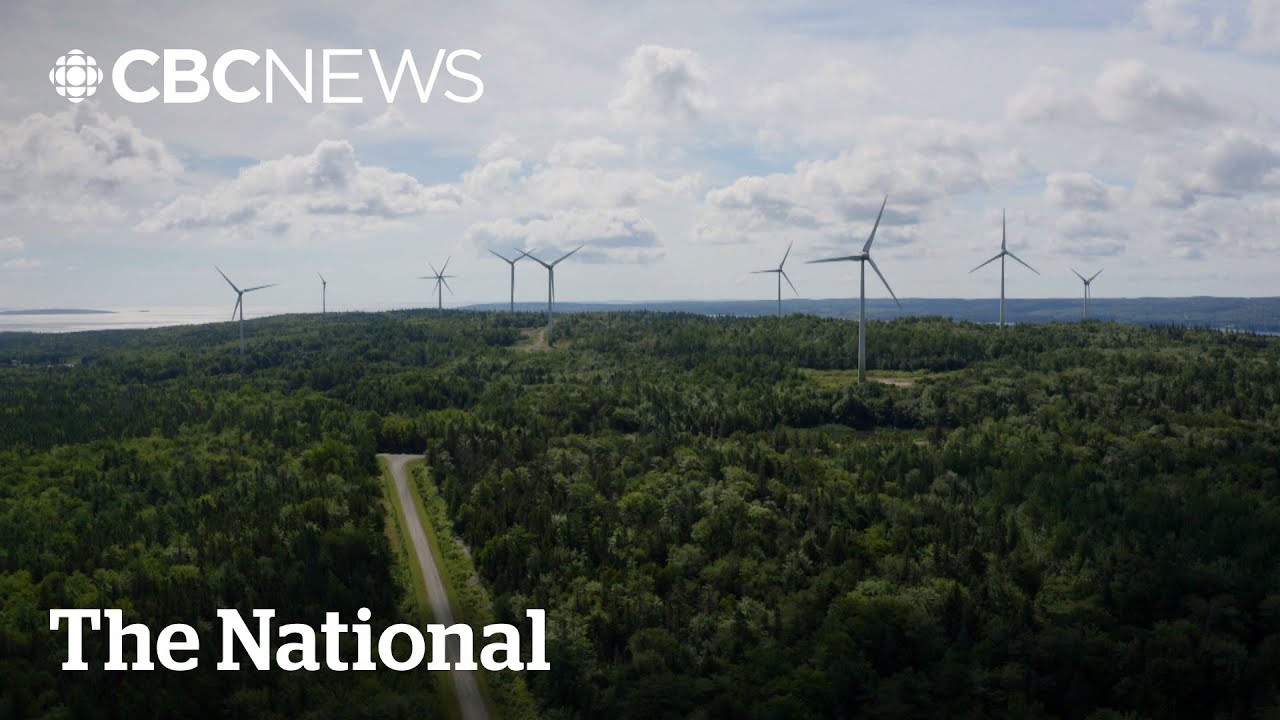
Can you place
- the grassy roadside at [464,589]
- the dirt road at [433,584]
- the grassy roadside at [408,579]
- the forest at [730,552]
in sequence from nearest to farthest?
the forest at [730,552] < the dirt road at [433,584] < the grassy roadside at [464,589] < the grassy roadside at [408,579]

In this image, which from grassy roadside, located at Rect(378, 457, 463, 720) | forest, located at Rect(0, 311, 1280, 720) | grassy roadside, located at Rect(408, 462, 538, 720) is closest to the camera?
forest, located at Rect(0, 311, 1280, 720)

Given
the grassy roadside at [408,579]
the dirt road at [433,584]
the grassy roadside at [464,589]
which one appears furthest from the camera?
the grassy roadside at [408,579]

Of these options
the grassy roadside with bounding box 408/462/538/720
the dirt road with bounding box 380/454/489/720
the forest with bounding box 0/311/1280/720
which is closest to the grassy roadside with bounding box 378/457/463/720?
the dirt road with bounding box 380/454/489/720

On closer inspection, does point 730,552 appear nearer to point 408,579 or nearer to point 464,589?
point 464,589

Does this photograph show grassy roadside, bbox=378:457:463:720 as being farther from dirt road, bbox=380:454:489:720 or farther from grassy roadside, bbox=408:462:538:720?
grassy roadside, bbox=408:462:538:720

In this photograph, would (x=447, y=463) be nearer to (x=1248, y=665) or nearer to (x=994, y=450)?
(x=994, y=450)

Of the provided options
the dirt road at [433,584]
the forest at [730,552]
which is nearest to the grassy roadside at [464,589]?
the dirt road at [433,584]

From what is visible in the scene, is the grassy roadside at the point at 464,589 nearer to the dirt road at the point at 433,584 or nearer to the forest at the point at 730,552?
the dirt road at the point at 433,584
